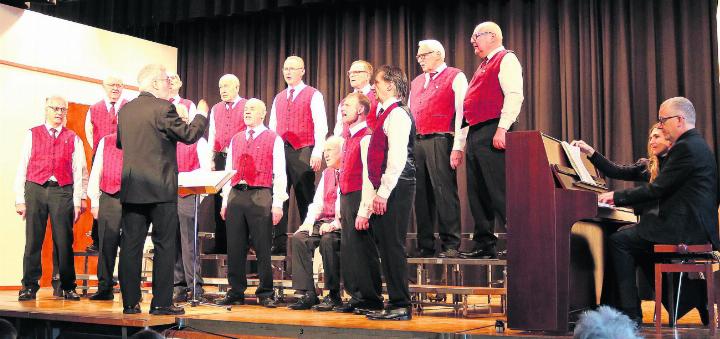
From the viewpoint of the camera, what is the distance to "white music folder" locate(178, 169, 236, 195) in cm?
503

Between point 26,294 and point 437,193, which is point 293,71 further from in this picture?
point 26,294

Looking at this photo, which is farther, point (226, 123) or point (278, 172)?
point (226, 123)

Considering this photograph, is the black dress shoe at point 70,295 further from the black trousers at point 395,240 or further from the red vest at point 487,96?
the red vest at point 487,96

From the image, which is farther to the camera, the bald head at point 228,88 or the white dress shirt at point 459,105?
the bald head at point 228,88

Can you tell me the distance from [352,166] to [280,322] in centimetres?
104

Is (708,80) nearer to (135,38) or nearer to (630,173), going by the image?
(630,173)

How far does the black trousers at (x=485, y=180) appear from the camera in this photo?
4.78 meters

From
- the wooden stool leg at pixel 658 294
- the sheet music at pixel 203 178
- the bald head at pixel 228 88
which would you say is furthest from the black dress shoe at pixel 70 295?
the wooden stool leg at pixel 658 294

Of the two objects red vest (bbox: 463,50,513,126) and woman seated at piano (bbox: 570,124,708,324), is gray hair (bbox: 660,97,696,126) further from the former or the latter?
red vest (bbox: 463,50,513,126)

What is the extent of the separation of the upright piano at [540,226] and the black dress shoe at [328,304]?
5.36 feet

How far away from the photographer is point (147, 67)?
191 inches

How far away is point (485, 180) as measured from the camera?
483 centimetres

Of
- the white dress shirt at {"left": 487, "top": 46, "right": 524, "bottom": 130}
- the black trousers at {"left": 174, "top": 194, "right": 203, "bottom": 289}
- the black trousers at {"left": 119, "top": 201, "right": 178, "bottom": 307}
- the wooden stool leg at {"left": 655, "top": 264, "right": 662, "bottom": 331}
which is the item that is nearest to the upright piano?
the wooden stool leg at {"left": 655, "top": 264, "right": 662, "bottom": 331}

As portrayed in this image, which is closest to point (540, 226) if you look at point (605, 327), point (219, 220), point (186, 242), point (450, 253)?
point (450, 253)
